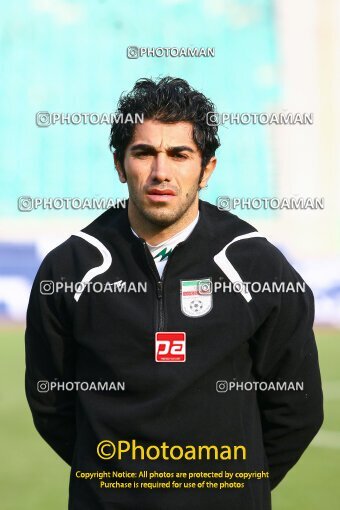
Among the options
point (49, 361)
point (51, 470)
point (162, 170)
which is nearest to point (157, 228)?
point (162, 170)

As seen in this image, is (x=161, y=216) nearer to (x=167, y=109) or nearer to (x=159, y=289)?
(x=159, y=289)

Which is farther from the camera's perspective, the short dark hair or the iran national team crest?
the short dark hair

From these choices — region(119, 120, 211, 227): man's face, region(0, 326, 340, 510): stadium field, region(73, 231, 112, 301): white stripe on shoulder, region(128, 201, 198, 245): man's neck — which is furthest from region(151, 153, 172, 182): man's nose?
region(0, 326, 340, 510): stadium field

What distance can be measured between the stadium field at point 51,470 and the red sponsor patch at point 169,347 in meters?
2.17

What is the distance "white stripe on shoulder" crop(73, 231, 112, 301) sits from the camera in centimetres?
240

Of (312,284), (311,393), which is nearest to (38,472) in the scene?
(311,393)

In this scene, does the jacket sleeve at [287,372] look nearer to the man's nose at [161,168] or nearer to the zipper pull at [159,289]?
the zipper pull at [159,289]

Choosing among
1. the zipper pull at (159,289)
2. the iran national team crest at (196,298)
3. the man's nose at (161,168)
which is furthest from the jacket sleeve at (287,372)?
the man's nose at (161,168)

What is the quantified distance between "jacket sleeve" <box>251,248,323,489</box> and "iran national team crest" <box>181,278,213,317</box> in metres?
0.17

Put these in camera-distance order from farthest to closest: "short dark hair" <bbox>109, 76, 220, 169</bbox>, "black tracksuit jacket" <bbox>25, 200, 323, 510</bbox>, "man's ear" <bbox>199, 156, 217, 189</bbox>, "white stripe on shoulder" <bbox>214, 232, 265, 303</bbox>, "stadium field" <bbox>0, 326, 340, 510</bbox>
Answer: "stadium field" <bbox>0, 326, 340, 510</bbox>, "man's ear" <bbox>199, 156, 217, 189</bbox>, "short dark hair" <bbox>109, 76, 220, 169</bbox>, "white stripe on shoulder" <bbox>214, 232, 265, 303</bbox>, "black tracksuit jacket" <bbox>25, 200, 323, 510</bbox>

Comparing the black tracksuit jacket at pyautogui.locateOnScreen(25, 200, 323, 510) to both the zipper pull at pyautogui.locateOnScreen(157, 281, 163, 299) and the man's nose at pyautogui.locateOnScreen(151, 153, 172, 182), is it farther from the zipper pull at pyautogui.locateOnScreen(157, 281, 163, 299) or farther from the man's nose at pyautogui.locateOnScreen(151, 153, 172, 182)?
the man's nose at pyautogui.locateOnScreen(151, 153, 172, 182)

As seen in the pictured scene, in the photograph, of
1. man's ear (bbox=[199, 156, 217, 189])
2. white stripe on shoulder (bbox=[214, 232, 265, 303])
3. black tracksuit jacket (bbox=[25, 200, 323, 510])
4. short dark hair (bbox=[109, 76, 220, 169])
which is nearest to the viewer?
black tracksuit jacket (bbox=[25, 200, 323, 510])

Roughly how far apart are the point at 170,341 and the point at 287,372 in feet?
1.33

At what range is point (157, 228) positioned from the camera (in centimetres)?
242
